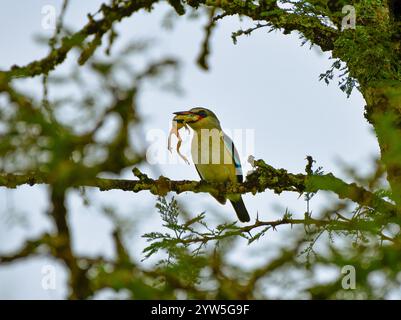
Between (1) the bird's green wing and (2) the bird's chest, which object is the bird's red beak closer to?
(2) the bird's chest

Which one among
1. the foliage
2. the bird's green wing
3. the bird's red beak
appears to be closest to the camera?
the foliage

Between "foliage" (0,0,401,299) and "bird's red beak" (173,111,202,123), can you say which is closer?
"foliage" (0,0,401,299)

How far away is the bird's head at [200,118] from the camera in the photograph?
8.20m

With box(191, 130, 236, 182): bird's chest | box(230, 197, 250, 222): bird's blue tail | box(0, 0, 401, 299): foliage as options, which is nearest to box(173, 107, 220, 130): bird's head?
box(191, 130, 236, 182): bird's chest

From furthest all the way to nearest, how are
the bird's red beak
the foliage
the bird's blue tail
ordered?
the bird's blue tail < the bird's red beak < the foliage

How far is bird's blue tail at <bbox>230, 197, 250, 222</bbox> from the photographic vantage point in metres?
8.52

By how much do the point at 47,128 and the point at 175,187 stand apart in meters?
3.45

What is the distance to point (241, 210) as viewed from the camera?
8.57 metres

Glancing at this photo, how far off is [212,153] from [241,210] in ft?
3.01

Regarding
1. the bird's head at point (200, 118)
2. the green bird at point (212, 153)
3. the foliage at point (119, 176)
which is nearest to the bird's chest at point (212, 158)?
the green bird at point (212, 153)

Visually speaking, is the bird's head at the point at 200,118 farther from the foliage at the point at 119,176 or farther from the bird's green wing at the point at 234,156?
the foliage at the point at 119,176

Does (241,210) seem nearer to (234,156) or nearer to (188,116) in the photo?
(234,156)

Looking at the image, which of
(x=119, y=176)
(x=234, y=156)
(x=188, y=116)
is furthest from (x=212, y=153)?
(x=119, y=176)
